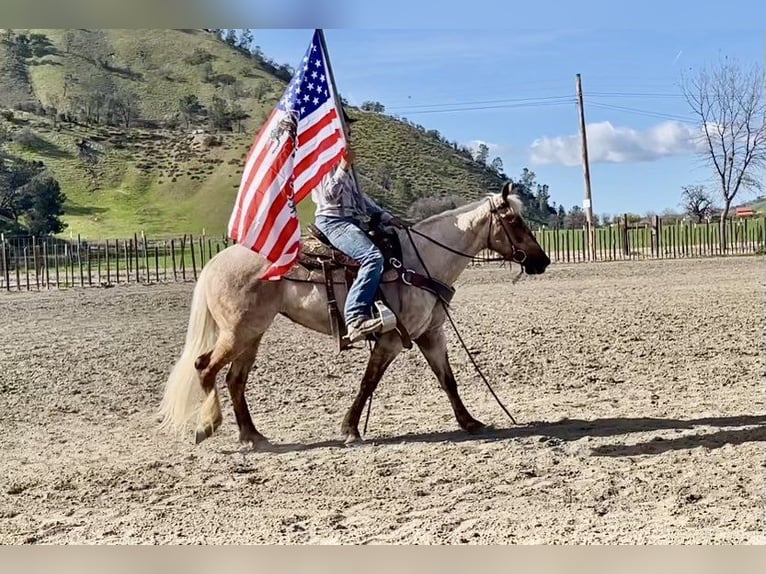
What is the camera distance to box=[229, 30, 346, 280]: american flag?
5199mm

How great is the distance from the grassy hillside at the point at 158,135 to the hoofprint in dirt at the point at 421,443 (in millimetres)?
5826

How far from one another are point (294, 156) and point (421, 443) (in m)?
2.22

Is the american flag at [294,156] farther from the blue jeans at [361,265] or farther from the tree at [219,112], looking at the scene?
the tree at [219,112]

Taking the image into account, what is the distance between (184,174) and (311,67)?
1342 centimetres

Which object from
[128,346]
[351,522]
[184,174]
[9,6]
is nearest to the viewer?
[9,6]

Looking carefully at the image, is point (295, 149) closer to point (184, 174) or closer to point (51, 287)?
point (184, 174)

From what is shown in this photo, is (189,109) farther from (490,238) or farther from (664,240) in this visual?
(490,238)

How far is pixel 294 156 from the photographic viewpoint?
520cm

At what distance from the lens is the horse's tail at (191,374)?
5.79m

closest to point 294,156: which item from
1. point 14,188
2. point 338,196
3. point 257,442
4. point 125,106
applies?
point 338,196

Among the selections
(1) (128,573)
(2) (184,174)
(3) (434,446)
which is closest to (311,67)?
(3) (434,446)

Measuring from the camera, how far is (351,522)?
4.11 metres

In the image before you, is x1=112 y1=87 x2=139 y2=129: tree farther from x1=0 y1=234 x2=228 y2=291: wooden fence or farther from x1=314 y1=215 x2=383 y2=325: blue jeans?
x1=314 y1=215 x2=383 y2=325: blue jeans

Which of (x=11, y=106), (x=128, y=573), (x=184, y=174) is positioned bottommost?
(x=128, y=573)
